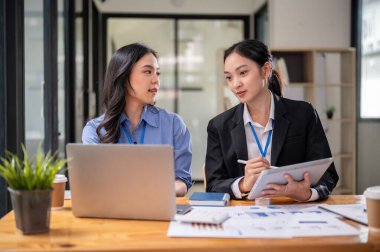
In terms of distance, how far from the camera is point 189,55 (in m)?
7.00

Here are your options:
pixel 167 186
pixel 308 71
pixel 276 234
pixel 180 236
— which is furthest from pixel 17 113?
pixel 308 71

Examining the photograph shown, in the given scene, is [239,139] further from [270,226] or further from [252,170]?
[270,226]

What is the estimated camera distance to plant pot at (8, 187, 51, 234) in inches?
47.4

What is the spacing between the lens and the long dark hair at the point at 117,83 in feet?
6.97

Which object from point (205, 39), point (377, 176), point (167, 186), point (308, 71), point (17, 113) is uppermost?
point (205, 39)

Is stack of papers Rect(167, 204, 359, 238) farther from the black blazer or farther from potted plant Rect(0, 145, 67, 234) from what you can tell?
the black blazer

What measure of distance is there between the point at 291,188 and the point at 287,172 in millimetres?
78

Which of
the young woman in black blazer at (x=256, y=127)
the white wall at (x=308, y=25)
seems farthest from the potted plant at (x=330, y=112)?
the young woman in black blazer at (x=256, y=127)

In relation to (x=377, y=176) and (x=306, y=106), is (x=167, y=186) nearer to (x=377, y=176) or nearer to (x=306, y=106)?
(x=306, y=106)

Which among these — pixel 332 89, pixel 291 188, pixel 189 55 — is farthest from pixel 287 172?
pixel 189 55

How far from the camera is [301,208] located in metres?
1.51

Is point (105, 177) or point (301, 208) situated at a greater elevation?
point (105, 177)

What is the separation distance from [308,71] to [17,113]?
11.7ft

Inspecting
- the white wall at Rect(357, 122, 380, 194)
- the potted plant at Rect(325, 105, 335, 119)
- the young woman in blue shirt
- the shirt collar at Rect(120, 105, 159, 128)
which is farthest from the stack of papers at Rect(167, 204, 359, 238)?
the potted plant at Rect(325, 105, 335, 119)
